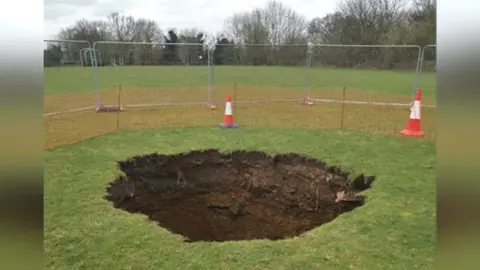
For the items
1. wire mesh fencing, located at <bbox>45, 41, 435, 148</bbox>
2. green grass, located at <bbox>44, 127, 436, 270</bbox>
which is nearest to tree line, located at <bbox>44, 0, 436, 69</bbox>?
wire mesh fencing, located at <bbox>45, 41, 435, 148</bbox>

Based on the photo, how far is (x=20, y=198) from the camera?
69cm

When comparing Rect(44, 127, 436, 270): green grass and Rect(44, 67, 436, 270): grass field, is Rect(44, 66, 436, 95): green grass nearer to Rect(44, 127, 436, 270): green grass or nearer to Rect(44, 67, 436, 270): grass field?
Rect(44, 67, 436, 270): grass field

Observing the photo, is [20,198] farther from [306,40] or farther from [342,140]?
[306,40]

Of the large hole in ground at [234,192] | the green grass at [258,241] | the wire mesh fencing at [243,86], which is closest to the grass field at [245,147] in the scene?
the green grass at [258,241]

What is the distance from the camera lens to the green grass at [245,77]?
14.2 m

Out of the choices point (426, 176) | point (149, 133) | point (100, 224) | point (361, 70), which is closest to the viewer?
point (100, 224)

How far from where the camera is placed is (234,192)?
6.32 m

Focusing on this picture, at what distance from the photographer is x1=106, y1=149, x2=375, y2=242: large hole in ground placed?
538 centimetres

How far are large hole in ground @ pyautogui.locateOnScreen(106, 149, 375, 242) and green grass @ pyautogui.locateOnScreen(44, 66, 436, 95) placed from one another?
22.7ft

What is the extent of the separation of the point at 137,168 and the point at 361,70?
11305 mm

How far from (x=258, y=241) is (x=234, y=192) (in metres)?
2.67

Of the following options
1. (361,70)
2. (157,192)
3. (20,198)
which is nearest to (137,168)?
(157,192)

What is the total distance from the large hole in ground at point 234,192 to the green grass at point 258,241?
0.30m

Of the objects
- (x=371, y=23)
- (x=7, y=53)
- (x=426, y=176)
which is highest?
(x=371, y=23)
